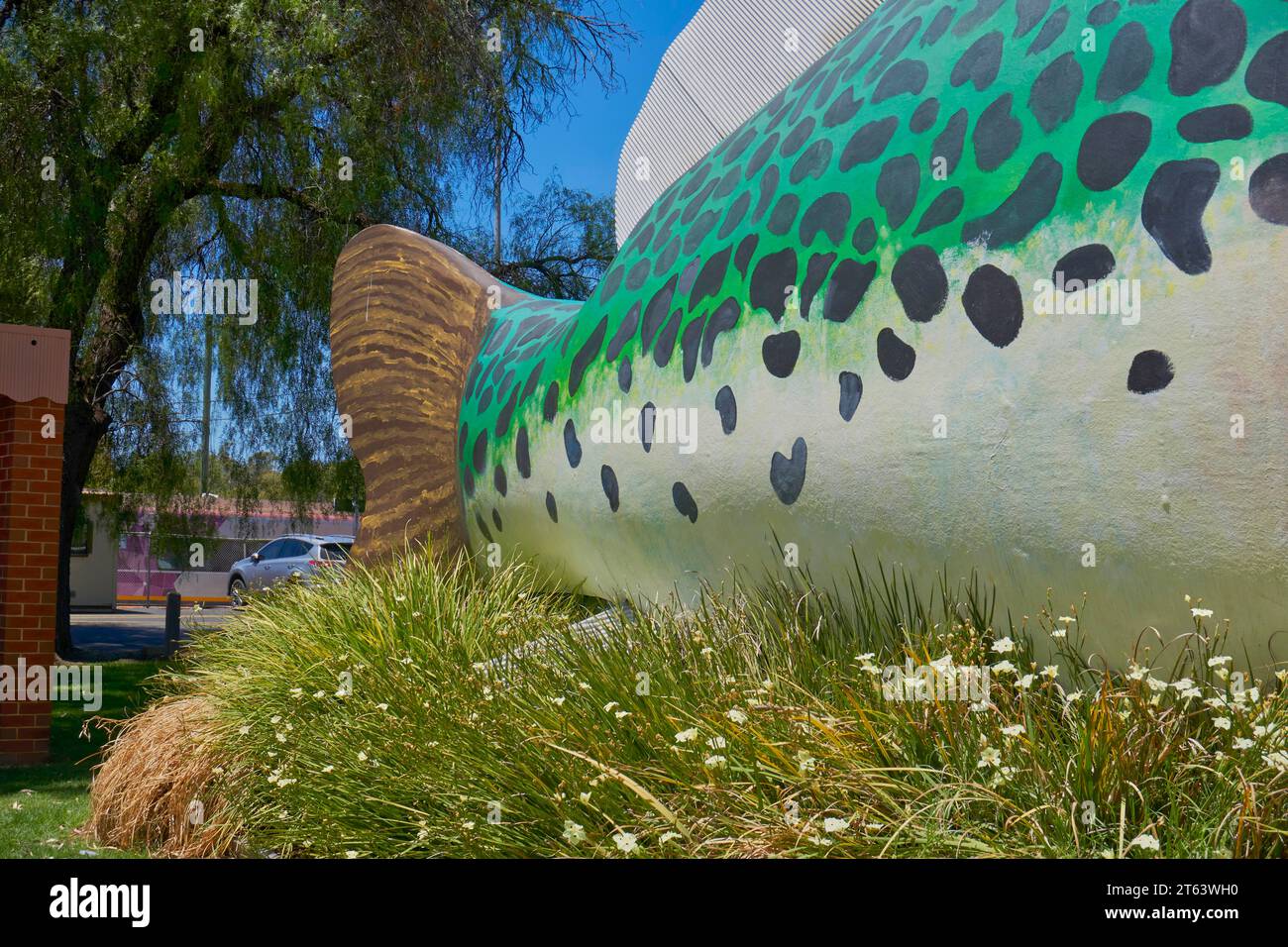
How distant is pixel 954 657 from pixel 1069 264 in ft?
3.29

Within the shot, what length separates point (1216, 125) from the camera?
2.52 metres

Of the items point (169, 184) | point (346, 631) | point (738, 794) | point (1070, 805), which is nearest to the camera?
point (1070, 805)

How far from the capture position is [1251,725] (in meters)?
2.36

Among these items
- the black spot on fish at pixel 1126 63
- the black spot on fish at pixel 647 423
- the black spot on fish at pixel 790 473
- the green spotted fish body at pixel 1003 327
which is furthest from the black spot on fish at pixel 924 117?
the black spot on fish at pixel 647 423

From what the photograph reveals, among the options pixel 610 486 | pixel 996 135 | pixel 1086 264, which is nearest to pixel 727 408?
pixel 610 486

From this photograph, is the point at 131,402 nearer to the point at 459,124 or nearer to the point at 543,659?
the point at 459,124

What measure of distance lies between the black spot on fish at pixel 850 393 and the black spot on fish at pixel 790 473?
7.4 inches

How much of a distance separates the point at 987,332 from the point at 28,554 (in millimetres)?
6470

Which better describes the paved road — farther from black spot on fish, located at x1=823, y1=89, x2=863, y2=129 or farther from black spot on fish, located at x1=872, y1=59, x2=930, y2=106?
black spot on fish, located at x1=872, y1=59, x2=930, y2=106

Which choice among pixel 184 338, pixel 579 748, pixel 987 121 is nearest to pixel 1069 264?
pixel 987 121

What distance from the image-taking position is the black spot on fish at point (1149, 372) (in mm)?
2502

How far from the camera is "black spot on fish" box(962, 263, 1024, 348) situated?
2.77 meters

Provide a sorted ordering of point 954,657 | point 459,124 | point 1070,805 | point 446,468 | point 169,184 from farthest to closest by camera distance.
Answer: point 459,124 < point 169,184 < point 446,468 < point 954,657 < point 1070,805

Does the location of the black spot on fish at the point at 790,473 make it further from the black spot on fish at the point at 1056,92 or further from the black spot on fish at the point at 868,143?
the black spot on fish at the point at 1056,92
